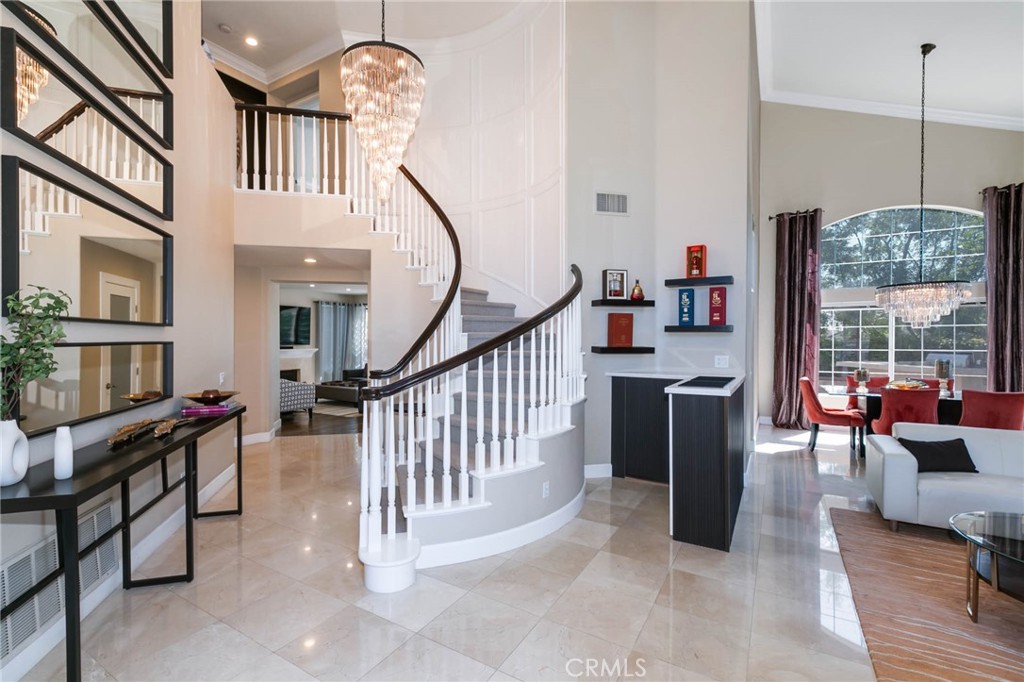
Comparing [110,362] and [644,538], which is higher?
[110,362]

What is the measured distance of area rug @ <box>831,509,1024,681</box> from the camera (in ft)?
6.16

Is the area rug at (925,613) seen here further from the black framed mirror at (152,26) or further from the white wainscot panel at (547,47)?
the black framed mirror at (152,26)

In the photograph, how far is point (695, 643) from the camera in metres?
2.00

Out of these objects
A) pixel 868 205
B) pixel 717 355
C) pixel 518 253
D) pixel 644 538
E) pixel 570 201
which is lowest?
pixel 644 538

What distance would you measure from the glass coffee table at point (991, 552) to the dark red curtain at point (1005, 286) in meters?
Result: 5.09

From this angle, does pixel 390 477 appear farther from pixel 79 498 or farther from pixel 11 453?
pixel 11 453

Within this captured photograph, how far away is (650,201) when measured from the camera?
457 cm

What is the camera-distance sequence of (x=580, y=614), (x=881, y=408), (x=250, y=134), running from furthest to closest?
(x=250, y=134) < (x=881, y=408) < (x=580, y=614)

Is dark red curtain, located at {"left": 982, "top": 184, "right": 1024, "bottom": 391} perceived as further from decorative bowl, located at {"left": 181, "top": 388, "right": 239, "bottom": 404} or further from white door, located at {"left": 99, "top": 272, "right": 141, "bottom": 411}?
white door, located at {"left": 99, "top": 272, "right": 141, "bottom": 411}

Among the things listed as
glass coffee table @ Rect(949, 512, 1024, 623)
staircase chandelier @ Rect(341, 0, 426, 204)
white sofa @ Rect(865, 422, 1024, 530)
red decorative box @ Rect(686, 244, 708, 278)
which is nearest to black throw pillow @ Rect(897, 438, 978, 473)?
white sofa @ Rect(865, 422, 1024, 530)

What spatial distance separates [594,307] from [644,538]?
2.24 m

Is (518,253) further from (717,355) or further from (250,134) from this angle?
(250,134)

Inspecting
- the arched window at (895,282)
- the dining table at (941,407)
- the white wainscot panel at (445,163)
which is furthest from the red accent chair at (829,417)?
the white wainscot panel at (445,163)

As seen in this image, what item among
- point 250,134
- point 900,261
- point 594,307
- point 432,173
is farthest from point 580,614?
point 900,261
